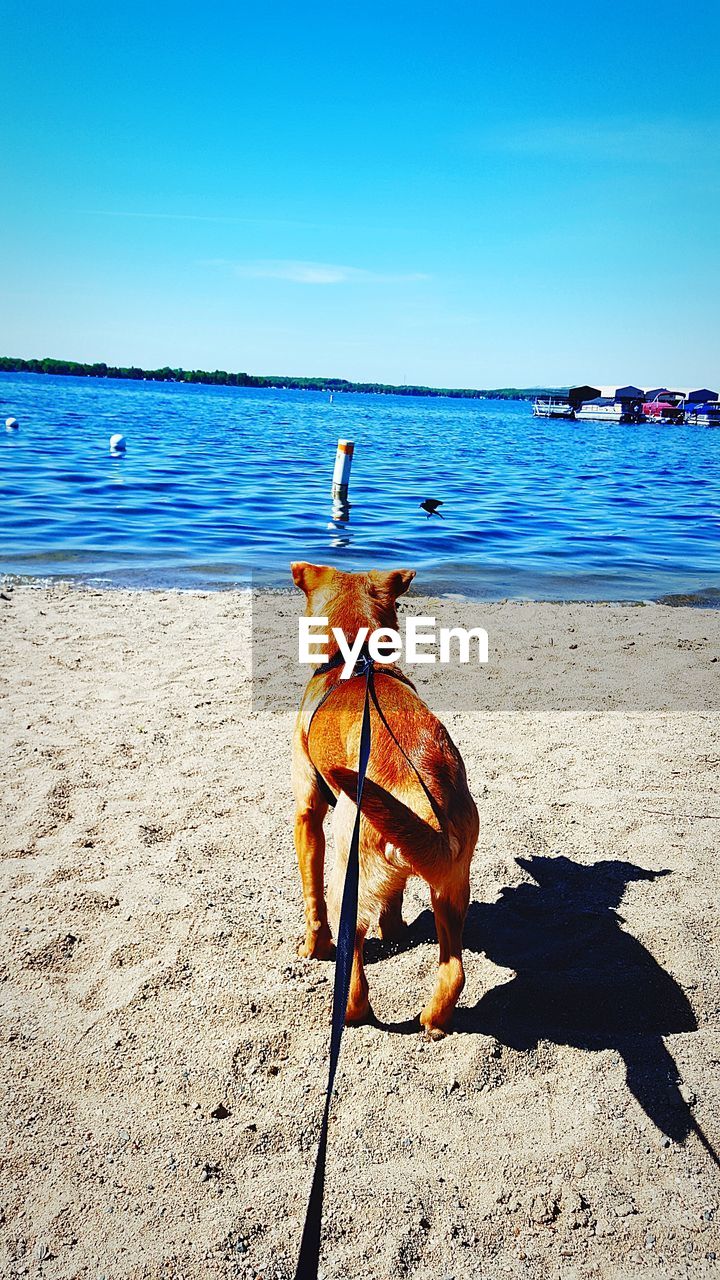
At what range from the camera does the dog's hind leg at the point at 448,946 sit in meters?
2.58

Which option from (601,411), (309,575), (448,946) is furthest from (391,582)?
(601,411)

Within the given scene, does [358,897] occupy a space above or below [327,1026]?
above

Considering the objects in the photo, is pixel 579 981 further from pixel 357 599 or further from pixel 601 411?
pixel 601 411

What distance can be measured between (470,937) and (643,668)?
4527 millimetres

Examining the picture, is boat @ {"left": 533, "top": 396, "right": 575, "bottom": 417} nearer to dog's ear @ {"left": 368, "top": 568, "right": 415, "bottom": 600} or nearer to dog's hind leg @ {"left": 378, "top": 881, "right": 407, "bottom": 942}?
dog's ear @ {"left": 368, "top": 568, "right": 415, "bottom": 600}

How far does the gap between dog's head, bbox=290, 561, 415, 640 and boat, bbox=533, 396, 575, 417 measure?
104 meters

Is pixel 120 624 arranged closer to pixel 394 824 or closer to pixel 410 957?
pixel 410 957

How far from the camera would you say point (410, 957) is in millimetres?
3443

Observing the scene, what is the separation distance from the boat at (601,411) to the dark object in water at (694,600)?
9012cm

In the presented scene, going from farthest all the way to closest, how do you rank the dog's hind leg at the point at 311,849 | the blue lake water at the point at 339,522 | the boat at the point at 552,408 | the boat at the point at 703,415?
the boat at the point at 552,408 → the boat at the point at 703,415 → the blue lake water at the point at 339,522 → the dog's hind leg at the point at 311,849

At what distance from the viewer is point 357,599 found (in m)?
3.18

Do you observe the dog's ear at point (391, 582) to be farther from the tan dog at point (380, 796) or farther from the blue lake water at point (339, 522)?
the blue lake water at point (339, 522)

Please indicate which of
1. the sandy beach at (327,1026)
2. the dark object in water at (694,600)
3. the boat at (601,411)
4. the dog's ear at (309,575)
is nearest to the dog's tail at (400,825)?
the sandy beach at (327,1026)

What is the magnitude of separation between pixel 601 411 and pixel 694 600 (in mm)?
93461
